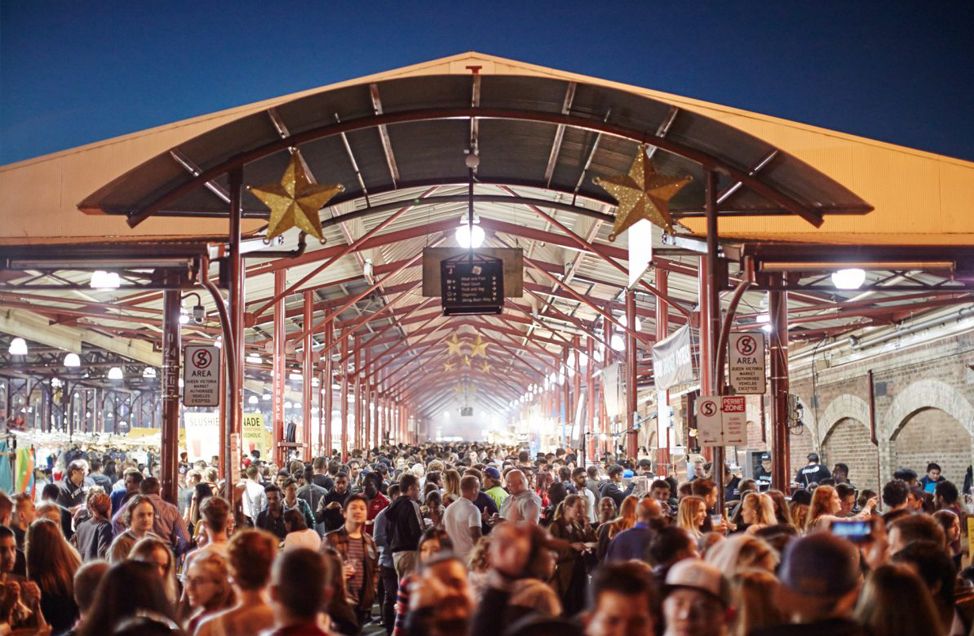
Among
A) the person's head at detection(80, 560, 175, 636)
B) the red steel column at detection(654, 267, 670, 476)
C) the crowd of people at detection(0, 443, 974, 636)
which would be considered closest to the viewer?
the crowd of people at detection(0, 443, 974, 636)

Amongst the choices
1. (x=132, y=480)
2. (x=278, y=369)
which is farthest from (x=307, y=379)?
(x=132, y=480)

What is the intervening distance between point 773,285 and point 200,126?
9419 mm

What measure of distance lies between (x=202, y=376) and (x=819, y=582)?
11.1m

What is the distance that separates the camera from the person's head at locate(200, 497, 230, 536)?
722 cm

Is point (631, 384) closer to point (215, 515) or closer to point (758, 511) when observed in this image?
point (758, 511)

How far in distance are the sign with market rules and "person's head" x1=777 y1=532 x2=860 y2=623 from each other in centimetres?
1030

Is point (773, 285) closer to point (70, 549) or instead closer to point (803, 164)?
point (803, 164)

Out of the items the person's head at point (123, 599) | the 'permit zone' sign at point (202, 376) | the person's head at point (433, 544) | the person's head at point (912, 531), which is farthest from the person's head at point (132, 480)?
the person's head at point (912, 531)

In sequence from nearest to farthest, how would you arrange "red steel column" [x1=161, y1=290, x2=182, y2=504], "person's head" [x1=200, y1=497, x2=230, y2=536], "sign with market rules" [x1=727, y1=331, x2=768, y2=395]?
"person's head" [x1=200, y1=497, x2=230, y2=536] → "red steel column" [x1=161, y1=290, x2=182, y2=504] → "sign with market rules" [x1=727, y1=331, x2=768, y2=395]

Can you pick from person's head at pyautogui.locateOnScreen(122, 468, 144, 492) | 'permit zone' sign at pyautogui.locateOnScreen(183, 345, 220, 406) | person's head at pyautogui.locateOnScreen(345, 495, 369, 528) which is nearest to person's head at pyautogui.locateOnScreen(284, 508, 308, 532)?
person's head at pyautogui.locateOnScreen(345, 495, 369, 528)

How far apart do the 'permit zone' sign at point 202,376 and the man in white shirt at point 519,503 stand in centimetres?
496

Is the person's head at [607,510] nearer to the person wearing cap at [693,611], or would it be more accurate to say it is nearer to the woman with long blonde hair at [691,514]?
the woman with long blonde hair at [691,514]

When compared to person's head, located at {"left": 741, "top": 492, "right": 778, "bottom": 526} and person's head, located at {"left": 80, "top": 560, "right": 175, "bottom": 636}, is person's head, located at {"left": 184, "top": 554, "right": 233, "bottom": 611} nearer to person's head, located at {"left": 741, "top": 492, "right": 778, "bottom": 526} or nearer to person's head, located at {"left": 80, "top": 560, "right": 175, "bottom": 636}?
person's head, located at {"left": 80, "top": 560, "right": 175, "bottom": 636}

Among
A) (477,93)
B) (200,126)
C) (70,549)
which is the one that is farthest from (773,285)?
(70,549)
